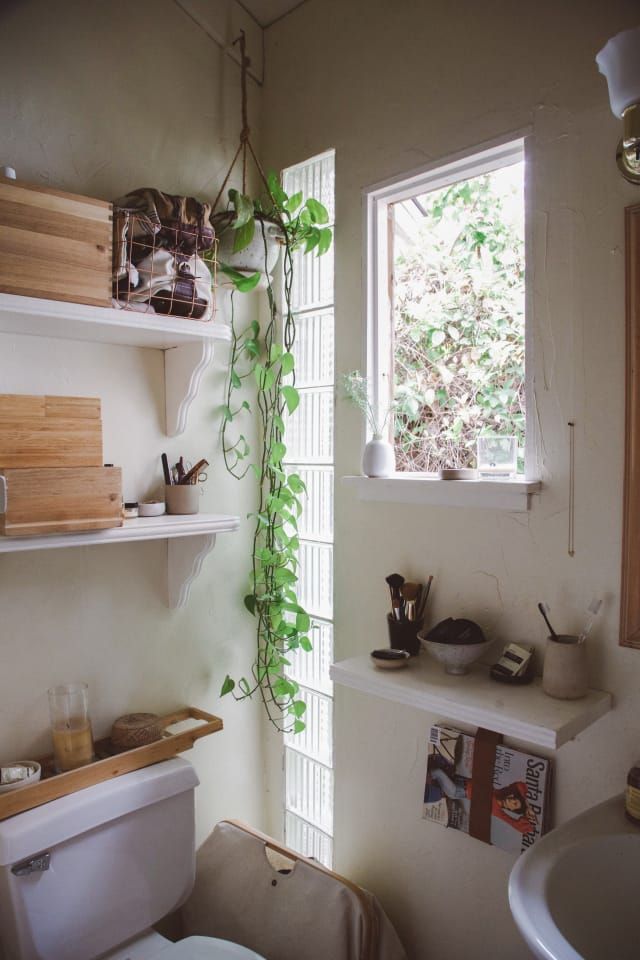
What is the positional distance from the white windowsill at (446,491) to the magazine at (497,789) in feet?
1.51

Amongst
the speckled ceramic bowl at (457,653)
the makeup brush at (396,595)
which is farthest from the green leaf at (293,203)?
the speckled ceramic bowl at (457,653)

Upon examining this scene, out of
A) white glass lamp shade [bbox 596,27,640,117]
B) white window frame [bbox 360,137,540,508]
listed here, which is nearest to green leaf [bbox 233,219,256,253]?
white window frame [bbox 360,137,540,508]

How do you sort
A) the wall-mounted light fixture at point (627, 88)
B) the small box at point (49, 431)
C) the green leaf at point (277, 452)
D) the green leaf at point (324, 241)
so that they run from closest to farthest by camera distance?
the wall-mounted light fixture at point (627, 88), the small box at point (49, 431), the green leaf at point (324, 241), the green leaf at point (277, 452)

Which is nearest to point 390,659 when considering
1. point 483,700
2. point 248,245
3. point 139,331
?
point 483,700

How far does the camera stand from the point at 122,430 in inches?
60.4

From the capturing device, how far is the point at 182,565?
5.29ft

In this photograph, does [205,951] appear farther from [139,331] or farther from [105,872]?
[139,331]

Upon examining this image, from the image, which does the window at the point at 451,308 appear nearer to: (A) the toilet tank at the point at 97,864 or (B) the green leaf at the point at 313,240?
(B) the green leaf at the point at 313,240

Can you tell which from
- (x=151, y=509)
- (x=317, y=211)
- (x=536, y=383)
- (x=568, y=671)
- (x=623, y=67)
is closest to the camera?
(x=623, y=67)

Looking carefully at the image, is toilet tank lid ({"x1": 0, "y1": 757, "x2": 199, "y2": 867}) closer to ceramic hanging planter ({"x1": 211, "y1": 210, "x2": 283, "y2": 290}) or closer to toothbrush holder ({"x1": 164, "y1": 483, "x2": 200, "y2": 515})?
toothbrush holder ({"x1": 164, "y1": 483, "x2": 200, "y2": 515})

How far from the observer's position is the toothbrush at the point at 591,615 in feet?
3.90

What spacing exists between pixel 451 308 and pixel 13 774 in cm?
126

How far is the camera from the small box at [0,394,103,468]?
46.2 inches

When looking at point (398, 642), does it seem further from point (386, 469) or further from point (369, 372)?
point (369, 372)
